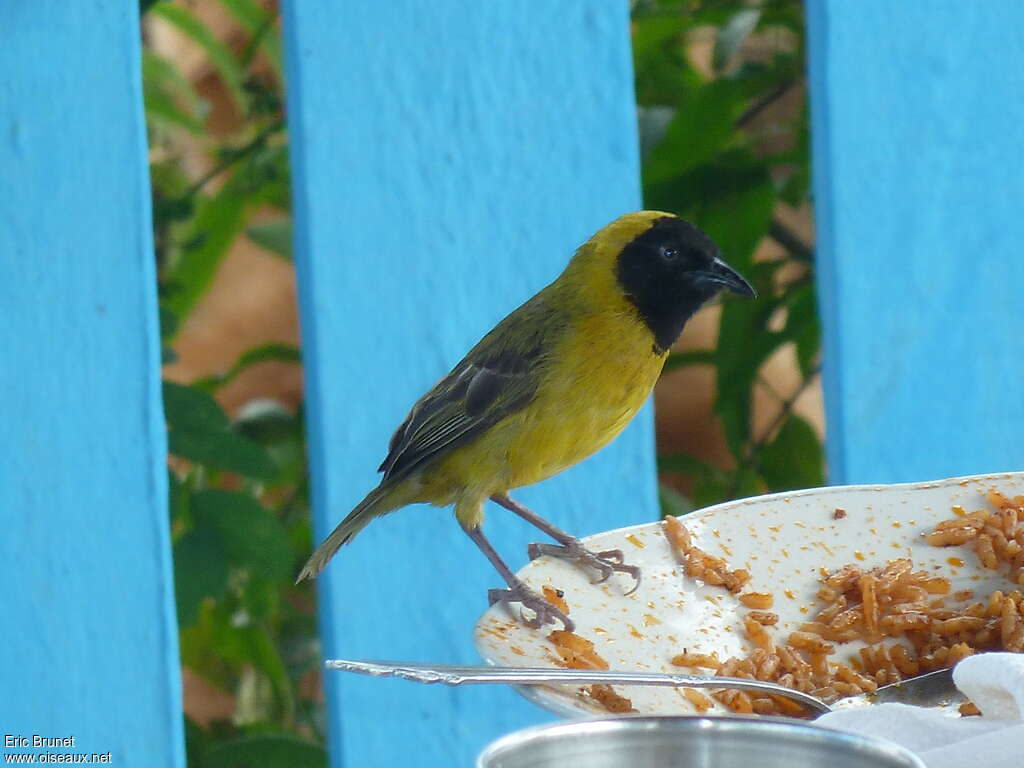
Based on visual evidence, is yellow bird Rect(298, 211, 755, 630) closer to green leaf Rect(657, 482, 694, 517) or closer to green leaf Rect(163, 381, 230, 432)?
green leaf Rect(163, 381, 230, 432)

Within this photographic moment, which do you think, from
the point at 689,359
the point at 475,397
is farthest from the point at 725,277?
the point at 689,359

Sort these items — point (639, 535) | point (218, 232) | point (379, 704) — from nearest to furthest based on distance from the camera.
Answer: point (639, 535) < point (379, 704) < point (218, 232)

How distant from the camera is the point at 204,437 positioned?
2311 mm

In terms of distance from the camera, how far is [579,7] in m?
2.25

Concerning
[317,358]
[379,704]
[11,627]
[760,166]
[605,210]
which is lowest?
[379,704]

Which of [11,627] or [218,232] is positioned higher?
[218,232]

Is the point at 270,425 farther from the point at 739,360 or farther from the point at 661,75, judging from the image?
the point at 661,75

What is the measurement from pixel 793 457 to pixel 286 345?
1.09 m

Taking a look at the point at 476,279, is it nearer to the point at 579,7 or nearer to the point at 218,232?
the point at 579,7

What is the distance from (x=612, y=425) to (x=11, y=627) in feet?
2.98

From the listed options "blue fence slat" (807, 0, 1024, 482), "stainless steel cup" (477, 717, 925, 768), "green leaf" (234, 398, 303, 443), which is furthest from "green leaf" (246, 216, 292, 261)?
"stainless steel cup" (477, 717, 925, 768)

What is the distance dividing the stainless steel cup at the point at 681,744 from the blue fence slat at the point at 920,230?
1654mm

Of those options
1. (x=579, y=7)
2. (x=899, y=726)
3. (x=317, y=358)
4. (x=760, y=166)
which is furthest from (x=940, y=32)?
(x=899, y=726)

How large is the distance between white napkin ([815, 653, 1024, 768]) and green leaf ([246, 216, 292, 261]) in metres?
2.19
